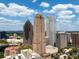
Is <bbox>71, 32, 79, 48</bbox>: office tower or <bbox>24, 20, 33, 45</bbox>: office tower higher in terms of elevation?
<bbox>24, 20, 33, 45</bbox>: office tower

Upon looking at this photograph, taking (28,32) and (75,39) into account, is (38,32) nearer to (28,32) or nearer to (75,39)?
(28,32)

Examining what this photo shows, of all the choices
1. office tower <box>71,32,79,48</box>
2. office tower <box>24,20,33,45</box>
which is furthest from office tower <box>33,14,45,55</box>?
office tower <box>71,32,79,48</box>

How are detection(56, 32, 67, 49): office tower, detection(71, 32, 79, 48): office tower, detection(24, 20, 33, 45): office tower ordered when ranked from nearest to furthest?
detection(24, 20, 33, 45): office tower → detection(71, 32, 79, 48): office tower → detection(56, 32, 67, 49): office tower

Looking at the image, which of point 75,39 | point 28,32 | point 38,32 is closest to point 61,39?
point 75,39

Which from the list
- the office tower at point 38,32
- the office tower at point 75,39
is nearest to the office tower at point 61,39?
the office tower at point 75,39

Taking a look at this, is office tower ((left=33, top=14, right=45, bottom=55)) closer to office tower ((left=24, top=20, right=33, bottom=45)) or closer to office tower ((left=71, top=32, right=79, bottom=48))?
office tower ((left=24, top=20, right=33, bottom=45))

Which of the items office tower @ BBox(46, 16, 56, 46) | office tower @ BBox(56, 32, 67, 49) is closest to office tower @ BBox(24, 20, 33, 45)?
office tower @ BBox(46, 16, 56, 46)

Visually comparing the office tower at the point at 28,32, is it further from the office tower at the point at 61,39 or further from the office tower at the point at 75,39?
the office tower at the point at 75,39

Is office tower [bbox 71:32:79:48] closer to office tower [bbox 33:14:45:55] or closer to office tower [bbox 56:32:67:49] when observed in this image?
Result: office tower [bbox 56:32:67:49]

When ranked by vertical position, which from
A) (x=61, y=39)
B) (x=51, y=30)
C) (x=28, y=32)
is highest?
(x=51, y=30)

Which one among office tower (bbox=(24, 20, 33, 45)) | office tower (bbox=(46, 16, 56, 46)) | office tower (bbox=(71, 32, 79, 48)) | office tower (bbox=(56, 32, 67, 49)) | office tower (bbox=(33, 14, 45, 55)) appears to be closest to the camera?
office tower (bbox=(33, 14, 45, 55))

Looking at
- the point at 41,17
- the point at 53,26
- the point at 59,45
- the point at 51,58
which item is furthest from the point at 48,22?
the point at 51,58

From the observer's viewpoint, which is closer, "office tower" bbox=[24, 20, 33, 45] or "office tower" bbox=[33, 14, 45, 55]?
"office tower" bbox=[33, 14, 45, 55]
